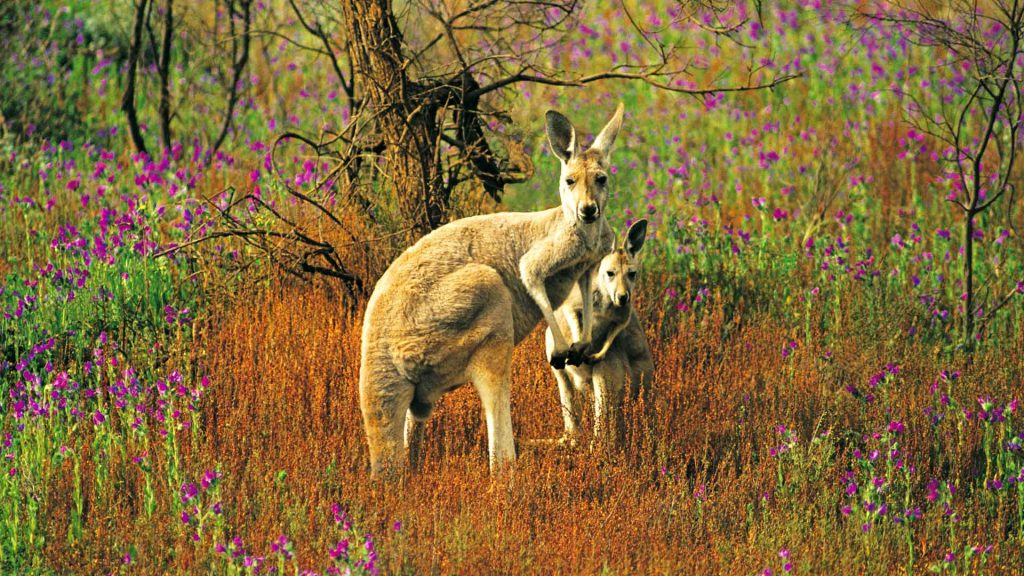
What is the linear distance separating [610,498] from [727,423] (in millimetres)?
1200

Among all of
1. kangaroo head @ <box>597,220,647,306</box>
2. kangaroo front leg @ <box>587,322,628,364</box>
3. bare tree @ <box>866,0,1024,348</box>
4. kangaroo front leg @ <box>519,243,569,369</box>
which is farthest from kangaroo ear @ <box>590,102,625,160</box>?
bare tree @ <box>866,0,1024,348</box>

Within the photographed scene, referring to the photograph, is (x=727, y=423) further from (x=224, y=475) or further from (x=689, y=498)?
(x=224, y=475)

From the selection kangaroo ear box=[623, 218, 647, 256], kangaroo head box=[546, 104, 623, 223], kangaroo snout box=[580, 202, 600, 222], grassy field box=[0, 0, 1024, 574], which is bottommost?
grassy field box=[0, 0, 1024, 574]

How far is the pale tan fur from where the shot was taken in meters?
6.68

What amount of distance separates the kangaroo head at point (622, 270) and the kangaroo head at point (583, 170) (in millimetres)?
827

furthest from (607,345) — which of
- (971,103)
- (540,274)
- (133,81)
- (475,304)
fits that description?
(133,81)

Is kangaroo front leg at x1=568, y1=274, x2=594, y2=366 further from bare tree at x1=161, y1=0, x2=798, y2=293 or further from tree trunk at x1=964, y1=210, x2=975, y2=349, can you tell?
tree trunk at x1=964, y1=210, x2=975, y2=349

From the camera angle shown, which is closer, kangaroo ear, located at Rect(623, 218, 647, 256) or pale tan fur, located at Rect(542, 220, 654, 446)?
pale tan fur, located at Rect(542, 220, 654, 446)

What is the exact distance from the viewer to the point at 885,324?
7977 mm

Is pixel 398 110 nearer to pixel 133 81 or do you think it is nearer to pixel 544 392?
pixel 544 392

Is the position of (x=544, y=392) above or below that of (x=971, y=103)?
below

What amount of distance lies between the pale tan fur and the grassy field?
173mm

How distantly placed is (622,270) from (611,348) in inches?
18.0

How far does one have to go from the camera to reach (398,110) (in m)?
7.71
